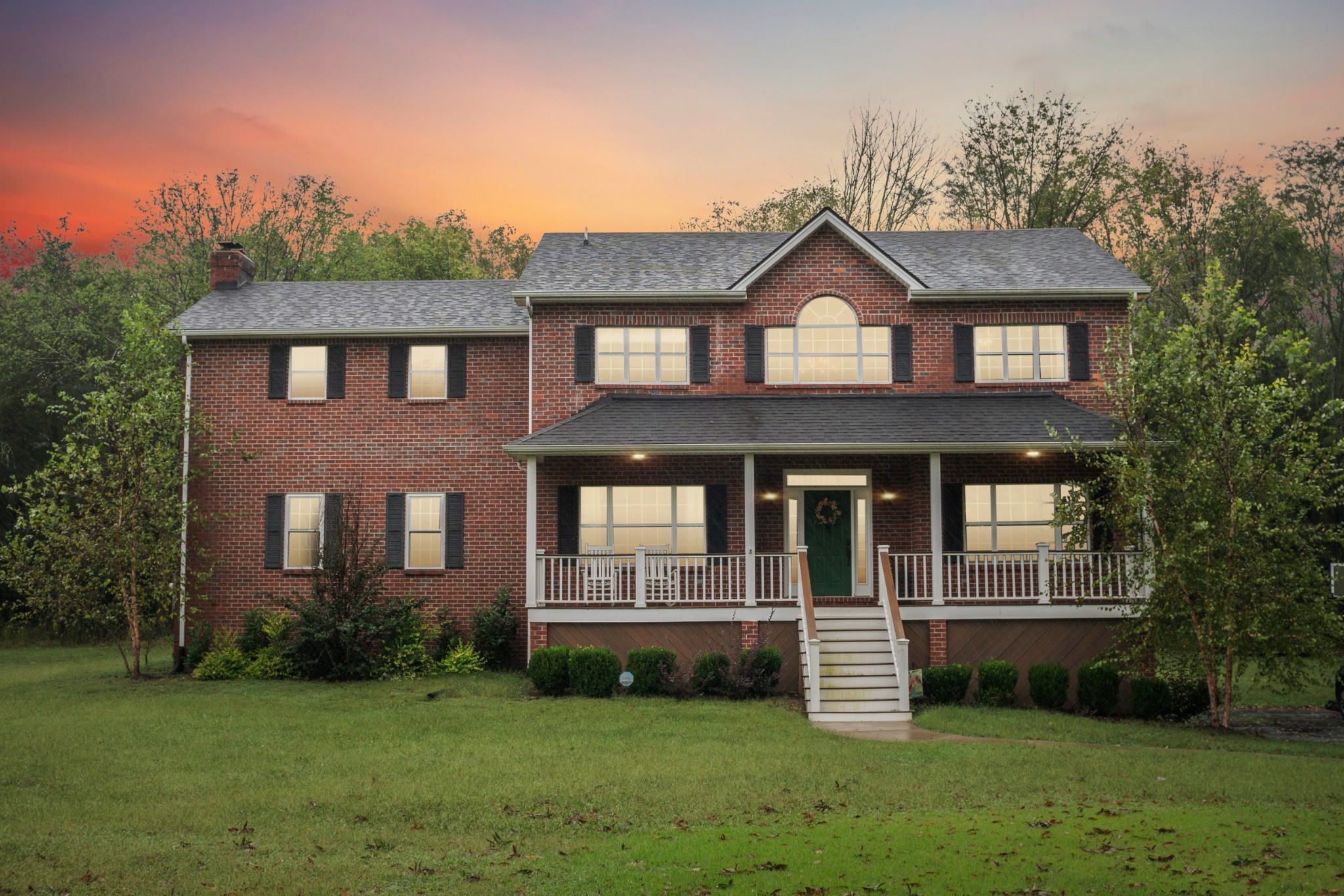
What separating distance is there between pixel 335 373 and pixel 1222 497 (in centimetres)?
1702

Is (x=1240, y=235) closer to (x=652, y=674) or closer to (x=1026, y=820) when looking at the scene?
(x=652, y=674)

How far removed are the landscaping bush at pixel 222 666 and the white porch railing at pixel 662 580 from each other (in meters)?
6.12

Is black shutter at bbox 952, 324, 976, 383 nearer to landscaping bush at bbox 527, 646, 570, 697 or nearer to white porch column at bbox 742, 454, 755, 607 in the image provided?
white porch column at bbox 742, 454, 755, 607

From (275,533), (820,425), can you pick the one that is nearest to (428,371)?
(275,533)

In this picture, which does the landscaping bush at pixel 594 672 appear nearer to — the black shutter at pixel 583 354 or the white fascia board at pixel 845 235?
the black shutter at pixel 583 354

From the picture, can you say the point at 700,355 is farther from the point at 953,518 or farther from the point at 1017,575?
the point at 1017,575

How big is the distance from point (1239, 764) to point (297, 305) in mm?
20247

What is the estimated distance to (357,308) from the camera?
23953mm

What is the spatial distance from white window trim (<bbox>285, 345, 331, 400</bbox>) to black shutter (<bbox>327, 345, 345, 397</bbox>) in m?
0.04

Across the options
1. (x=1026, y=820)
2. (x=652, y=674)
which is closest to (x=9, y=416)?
(x=652, y=674)

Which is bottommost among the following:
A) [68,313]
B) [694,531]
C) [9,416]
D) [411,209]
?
[694,531]

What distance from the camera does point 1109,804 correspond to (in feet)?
35.6

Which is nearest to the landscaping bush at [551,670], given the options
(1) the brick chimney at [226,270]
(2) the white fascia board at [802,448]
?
(2) the white fascia board at [802,448]

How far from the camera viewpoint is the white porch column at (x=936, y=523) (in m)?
19.0
